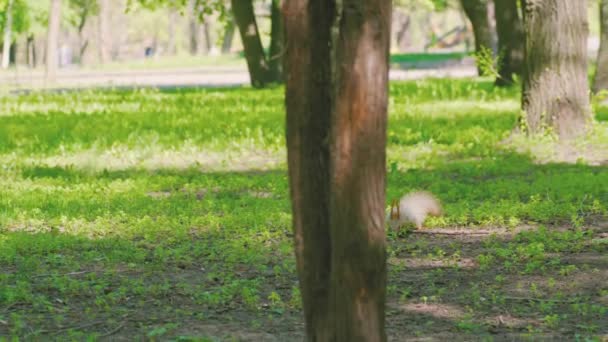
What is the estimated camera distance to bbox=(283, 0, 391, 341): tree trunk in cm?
403

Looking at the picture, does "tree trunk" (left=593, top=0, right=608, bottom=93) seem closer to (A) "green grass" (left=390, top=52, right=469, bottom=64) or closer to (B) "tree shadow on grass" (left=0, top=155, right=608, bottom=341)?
(B) "tree shadow on grass" (left=0, top=155, right=608, bottom=341)

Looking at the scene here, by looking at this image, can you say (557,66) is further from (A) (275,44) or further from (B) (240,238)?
(A) (275,44)

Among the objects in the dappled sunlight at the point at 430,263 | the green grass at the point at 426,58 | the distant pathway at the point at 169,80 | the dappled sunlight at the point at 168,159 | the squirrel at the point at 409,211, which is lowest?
the green grass at the point at 426,58

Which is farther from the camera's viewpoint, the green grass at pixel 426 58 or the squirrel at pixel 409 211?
the green grass at pixel 426 58

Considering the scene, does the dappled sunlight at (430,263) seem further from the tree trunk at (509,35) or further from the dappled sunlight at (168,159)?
the tree trunk at (509,35)

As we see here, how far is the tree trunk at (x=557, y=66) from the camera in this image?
41.9ft

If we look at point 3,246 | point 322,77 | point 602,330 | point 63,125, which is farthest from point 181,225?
point 63,125

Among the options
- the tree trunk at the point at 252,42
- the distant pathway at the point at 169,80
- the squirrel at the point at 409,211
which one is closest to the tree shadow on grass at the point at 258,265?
the squirrel at the point at 409,211

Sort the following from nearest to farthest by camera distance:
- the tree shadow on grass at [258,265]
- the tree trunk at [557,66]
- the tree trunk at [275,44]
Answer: the tree shadow on grass at [258,265] → the tree trunk at [557,66] → the tree trunk at [275,44]

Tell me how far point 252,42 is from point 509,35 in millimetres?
6430

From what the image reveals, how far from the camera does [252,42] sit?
25750 mm

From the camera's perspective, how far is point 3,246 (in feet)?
25.4

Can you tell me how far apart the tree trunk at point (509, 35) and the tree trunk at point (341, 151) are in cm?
1828

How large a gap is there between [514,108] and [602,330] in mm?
11765
